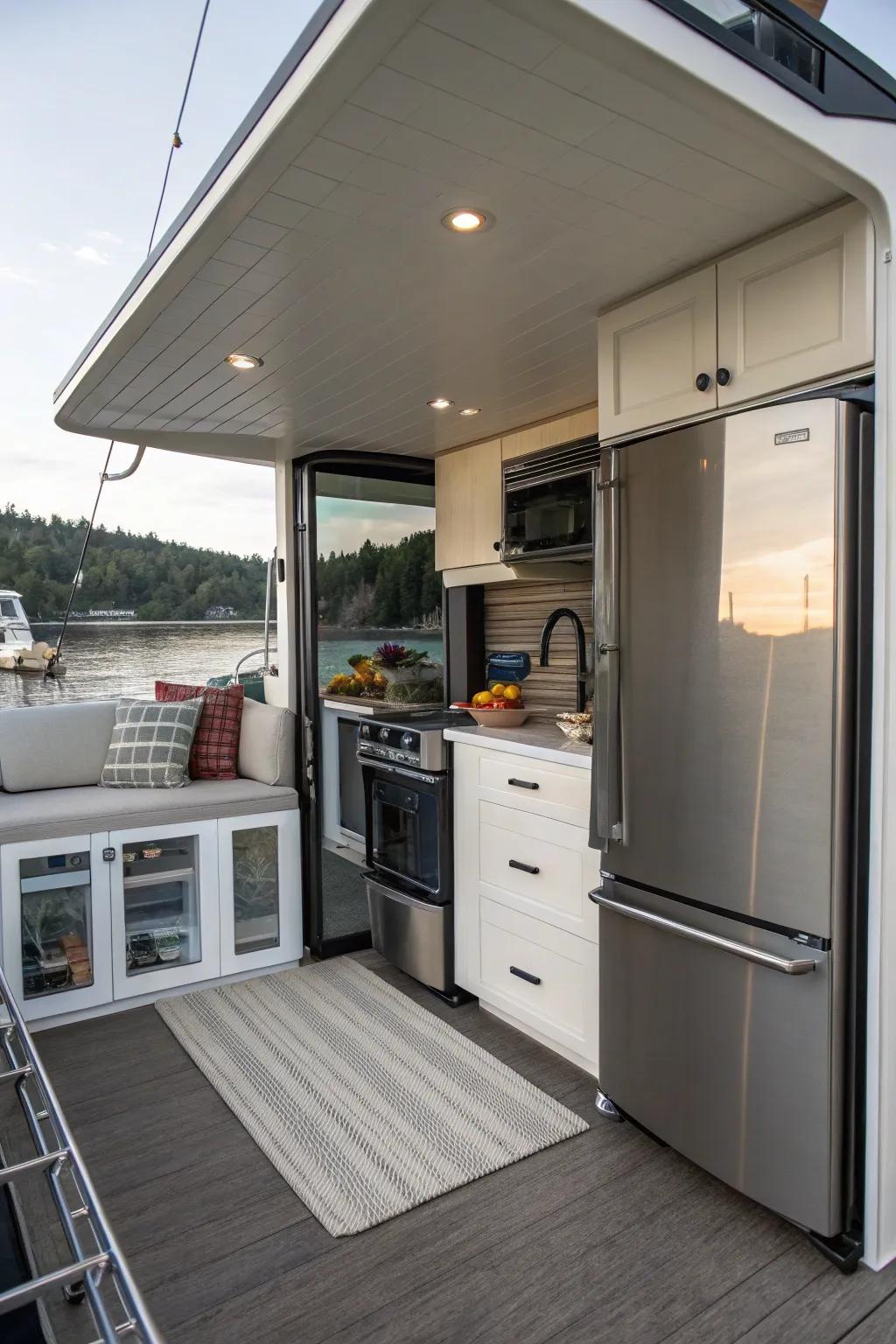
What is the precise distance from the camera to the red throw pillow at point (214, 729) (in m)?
3.62

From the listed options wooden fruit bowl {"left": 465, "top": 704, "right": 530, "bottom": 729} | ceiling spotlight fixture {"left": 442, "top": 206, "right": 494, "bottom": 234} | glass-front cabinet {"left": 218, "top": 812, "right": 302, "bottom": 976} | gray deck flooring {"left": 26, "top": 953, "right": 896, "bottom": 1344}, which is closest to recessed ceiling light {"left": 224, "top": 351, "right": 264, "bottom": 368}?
ceiling spotlight fixture {"left": 442, "top": 206, "right": 494, "bottom": 234}

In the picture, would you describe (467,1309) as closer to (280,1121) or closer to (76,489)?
(280,1121)

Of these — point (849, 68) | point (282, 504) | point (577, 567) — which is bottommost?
point (577, 567)

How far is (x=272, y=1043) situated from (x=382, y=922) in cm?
75

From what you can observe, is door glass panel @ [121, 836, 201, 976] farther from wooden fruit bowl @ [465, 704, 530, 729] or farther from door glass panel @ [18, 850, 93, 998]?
wooden fruit bowl @ [465, 704, 530, 729]

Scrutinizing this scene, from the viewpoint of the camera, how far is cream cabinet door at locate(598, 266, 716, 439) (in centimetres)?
199

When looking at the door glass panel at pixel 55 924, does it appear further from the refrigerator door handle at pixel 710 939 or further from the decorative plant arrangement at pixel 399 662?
the refrigerator door handle at pixel 710 939

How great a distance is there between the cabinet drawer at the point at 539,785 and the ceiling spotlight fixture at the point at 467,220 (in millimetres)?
1441

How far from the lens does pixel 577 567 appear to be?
10.8 ft

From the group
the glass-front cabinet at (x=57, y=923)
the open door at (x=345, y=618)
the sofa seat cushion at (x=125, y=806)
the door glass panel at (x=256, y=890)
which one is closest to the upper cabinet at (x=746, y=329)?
the open door at (x=345, y=618)

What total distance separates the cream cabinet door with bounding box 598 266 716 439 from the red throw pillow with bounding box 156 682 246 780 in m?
2.12

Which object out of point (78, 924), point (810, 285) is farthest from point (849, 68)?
point (78, 924)

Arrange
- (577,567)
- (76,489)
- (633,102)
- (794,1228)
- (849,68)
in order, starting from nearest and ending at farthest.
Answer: (633,102)
(849,68)
(794,1228)
(577,567)
(76,489)

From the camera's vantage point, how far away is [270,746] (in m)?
3.59
